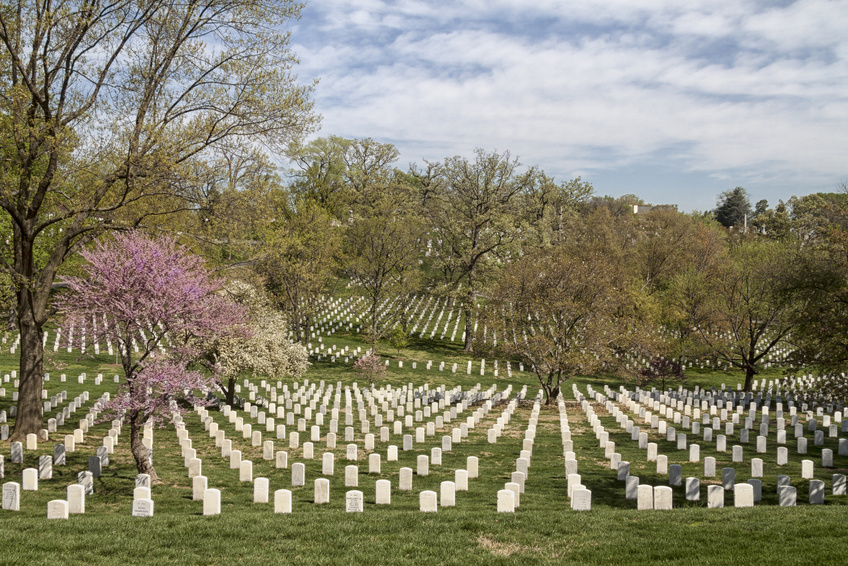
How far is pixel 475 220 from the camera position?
45125mm

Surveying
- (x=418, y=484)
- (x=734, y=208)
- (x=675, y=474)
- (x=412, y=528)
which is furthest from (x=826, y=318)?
(x=734, y=208)

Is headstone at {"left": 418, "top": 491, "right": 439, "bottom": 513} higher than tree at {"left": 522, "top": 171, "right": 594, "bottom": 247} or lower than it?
lower

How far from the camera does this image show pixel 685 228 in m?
60.1

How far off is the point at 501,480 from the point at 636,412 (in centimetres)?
1293

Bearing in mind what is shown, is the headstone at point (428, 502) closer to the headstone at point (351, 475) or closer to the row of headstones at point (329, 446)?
the headstone at point (351, 475)

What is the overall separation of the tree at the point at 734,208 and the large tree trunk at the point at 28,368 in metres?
106

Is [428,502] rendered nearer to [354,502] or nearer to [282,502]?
[354,502]

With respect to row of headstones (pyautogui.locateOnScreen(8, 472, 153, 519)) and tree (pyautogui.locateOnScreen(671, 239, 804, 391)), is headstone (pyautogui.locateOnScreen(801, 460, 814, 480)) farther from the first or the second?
tree (pyautogui.locateOnScreen(671, 239, 804, 391))

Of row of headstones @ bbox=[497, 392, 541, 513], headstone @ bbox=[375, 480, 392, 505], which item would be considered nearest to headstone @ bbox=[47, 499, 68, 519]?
headstone @ bbox=[375, 480, 392, 505]

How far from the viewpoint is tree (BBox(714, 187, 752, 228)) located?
339ft

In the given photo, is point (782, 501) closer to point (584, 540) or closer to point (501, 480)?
point (584, 540)

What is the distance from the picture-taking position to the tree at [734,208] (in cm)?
10325

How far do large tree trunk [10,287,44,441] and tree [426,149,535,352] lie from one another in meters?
29.5

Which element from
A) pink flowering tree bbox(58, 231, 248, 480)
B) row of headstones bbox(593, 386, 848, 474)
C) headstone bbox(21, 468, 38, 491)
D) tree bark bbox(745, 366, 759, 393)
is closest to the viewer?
headstone bbox(21, 468, 38, 491)
